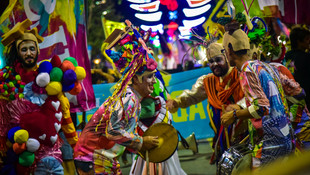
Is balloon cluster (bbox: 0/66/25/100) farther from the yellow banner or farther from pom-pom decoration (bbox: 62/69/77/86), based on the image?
the yellow banner

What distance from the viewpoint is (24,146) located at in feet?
12.6

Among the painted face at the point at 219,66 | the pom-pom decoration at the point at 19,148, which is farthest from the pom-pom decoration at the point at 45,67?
the painted face at the point at 219,66

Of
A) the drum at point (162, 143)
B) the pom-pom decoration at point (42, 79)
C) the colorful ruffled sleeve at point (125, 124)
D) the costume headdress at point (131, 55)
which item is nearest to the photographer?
the colorful ruffled sleeve at point (125, 124)

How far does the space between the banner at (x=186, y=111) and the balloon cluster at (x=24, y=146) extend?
2.34 m

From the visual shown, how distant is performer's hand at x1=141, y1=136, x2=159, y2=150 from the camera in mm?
3441

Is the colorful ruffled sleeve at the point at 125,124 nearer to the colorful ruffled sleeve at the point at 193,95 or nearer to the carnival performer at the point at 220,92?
the carnival performer at the point at 220,92

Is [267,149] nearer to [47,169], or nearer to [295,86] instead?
[295,86]

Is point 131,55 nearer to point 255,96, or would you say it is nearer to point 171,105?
point 255,96

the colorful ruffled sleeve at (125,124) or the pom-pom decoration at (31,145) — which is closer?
the colorful ruffled sleeve at (125,124)

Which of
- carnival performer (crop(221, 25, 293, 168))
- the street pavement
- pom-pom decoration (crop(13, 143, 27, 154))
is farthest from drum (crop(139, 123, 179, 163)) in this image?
the street pavement

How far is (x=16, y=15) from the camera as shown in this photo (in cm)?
475

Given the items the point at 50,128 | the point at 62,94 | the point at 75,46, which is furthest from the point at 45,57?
the point at 50,128

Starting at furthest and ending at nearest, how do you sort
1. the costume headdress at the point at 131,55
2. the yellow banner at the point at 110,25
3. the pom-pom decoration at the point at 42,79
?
the yellow banner at the point at 110,25 → the pom-pom decoration at the point at 42,79 → the costume headdress at the point at 131,55

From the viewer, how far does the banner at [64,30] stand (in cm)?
511
